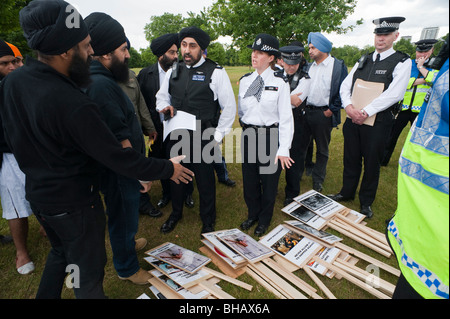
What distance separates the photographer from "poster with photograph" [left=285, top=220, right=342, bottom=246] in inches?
126

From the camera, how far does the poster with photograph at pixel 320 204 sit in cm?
376

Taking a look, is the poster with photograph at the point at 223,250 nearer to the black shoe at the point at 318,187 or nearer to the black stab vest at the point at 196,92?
the black stab vest at the point at 196,92

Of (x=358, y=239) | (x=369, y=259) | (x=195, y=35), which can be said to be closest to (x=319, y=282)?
(x=369, y=259)

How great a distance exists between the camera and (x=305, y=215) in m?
3.76

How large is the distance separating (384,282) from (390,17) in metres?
3.20

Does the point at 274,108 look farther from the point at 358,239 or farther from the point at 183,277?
the point at 183,277

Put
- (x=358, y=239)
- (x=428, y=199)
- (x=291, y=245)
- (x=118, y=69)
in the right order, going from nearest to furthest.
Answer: (x=428, y=199), (x=118, y=69), (x=291, y=245), (x=358, y=239)

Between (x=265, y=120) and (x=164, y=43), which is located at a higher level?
(x=164, y=43)

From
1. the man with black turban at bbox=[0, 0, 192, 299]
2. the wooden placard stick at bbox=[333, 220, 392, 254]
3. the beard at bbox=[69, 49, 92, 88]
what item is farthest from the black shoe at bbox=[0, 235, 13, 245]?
the wooden placard stick at bbox=[333, 220, 392, 254]

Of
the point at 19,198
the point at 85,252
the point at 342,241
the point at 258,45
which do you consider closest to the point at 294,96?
the point at 258,45

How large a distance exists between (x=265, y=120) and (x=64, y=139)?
2.18m

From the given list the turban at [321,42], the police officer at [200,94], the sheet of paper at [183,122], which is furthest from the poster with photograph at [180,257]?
the turban at [321,42]
